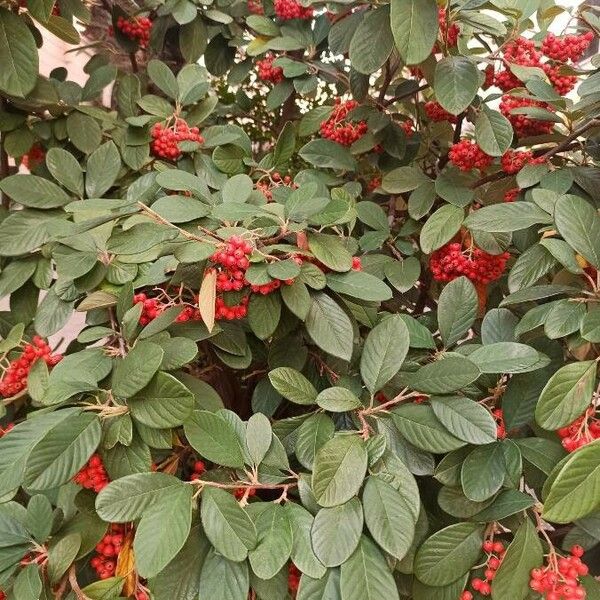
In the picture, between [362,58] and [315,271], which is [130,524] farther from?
[362,58]

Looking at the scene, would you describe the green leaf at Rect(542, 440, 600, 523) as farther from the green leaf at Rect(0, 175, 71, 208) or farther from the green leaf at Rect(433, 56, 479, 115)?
the green leaf at Rect(0, 175, 71, 208)

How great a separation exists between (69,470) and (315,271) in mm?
298

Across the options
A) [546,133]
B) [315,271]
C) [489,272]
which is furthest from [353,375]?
[546,133]

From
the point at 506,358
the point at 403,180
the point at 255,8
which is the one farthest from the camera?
the point at 255,8

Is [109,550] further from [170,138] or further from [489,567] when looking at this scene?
[170,138]

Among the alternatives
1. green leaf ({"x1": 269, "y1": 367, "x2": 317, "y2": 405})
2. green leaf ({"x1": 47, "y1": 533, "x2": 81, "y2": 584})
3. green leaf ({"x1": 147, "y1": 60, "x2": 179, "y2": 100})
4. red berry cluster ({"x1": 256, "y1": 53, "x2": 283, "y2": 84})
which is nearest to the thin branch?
red berry cluster ({"x1": 256, "y1": 53, "x2": 283, "y2": 84})

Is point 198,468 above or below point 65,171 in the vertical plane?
below

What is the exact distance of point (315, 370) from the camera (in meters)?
0.69

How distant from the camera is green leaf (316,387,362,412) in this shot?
50cm

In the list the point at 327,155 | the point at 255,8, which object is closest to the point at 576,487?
the point at 327,155

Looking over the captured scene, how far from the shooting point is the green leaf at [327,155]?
912 millimetres

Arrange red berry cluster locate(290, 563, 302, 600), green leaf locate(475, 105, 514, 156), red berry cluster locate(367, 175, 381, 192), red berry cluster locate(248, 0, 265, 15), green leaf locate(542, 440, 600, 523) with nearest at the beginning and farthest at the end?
green leaf locate(542, 440, 600, 523)
red berry cluster locate(290, 563, 302, 600)
green leaf locate(475, 105, 514, 156)
red berry cluster locate(367, 175, 381, 192)
red berry cluster locate(248, 0, 265, 15)

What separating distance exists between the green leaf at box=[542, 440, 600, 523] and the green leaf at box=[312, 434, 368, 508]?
152 mm

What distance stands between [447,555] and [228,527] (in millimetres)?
214
